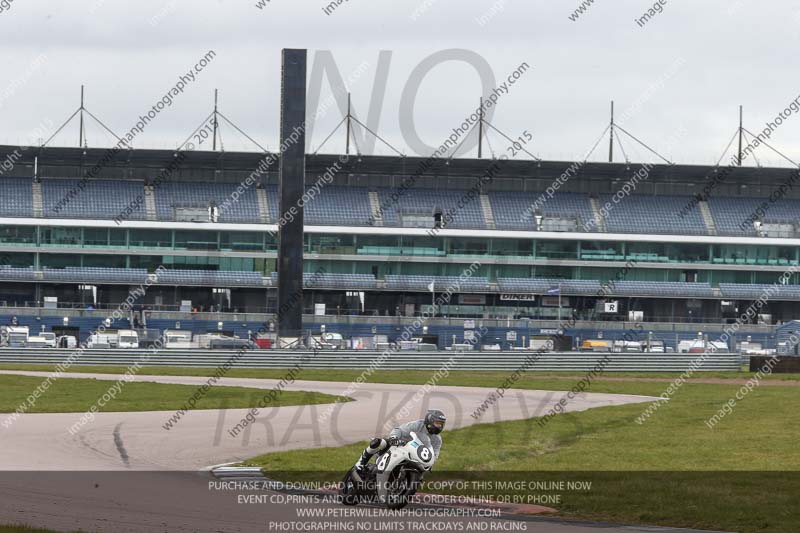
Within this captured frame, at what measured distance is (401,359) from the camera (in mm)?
61562

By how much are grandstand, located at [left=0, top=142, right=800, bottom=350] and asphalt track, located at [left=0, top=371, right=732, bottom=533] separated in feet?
150

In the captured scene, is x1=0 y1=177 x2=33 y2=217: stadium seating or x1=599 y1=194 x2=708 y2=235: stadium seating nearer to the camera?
x1=0 y1=177 x2=33 y2=217: stadium seating

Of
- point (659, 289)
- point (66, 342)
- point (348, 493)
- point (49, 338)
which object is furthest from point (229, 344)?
point (348, 493)

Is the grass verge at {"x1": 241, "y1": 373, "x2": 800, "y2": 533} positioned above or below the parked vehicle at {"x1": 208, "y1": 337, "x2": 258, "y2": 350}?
below

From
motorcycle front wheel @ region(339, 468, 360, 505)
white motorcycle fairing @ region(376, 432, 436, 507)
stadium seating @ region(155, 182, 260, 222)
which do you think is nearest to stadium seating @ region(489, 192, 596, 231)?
stadium seating @ region(155, 182, 260, 222)

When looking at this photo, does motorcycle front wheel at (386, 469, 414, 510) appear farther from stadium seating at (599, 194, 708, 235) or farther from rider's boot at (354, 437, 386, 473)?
stadium seating at (599, 194, 708, 235)

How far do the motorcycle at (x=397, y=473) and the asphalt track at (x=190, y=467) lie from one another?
0.34m

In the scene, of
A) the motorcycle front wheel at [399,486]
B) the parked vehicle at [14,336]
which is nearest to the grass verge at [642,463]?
the motorcycle front wheel at [399,486]

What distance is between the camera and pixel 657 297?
89.5m

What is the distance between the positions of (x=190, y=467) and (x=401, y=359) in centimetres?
3858

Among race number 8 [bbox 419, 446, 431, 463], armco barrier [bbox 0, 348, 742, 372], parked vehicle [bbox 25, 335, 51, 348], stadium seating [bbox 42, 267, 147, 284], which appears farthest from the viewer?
stadium seating [bbox 42, 267, 147, 284]

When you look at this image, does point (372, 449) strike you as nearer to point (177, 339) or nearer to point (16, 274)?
point (177, 339)

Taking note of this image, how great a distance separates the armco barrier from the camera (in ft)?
192

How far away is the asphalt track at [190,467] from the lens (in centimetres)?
1658
